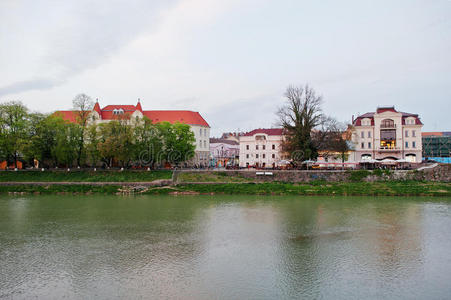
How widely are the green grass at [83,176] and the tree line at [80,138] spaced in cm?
250

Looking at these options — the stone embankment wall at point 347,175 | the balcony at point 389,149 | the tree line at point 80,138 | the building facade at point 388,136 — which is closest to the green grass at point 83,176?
the tree line at point 80,138

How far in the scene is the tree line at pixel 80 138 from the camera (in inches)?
2010

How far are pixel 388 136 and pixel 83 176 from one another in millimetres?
55086

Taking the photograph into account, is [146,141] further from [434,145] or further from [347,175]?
[434,145]

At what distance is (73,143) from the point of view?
2116 inches

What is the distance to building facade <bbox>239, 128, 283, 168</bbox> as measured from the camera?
74.3m

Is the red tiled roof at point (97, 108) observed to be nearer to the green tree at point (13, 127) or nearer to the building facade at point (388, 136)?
the green tree at point (13, 127)

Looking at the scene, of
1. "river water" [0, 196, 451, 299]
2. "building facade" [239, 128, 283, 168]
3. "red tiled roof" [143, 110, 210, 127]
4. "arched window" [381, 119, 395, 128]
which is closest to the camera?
"river water" [0, 196, 451, 299]

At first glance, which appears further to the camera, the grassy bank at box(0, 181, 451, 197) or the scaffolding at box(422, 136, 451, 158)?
the scaffolding at box(422, 136, 451, 158)

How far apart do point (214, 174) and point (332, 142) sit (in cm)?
2024

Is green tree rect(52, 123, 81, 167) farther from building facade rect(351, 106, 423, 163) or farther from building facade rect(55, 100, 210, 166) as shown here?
building facade rect(351, 106, 423, 163)

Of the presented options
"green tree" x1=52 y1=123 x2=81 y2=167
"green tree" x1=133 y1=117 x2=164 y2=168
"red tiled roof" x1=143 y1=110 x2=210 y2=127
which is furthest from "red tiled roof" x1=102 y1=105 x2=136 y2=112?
"green tree" x1=52 y1=123 x2=81 y2=167

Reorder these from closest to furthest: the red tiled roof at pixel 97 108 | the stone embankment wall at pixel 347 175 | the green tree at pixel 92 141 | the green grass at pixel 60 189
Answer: the green grass at pixel 60 189, the stone embankment wall at pixel 347 175, the green tree at pixel 92 141, the red tiled roof at pixel 97 108

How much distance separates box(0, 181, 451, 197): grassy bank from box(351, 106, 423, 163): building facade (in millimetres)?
19402
